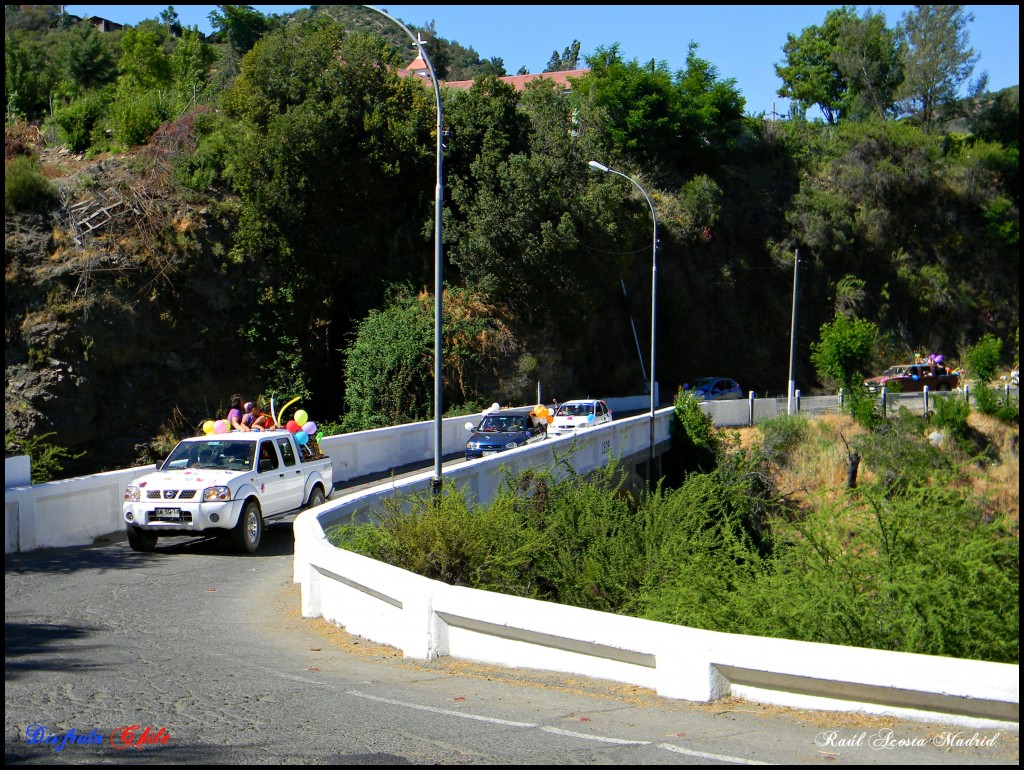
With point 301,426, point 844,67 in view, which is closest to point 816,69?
point 844,67

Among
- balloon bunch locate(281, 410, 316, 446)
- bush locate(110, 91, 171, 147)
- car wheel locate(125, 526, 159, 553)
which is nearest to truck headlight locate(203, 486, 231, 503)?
car wheel locate(125, 526, 159, 553)

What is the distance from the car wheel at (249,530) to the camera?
48.6ft

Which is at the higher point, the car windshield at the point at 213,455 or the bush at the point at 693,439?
the car windshield at the point at 213,455

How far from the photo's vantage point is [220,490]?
1450cm

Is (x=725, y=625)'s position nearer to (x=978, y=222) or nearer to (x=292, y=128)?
(x=292, y=128)

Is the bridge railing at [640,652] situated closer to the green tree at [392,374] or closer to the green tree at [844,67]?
the green tree at [392,374]

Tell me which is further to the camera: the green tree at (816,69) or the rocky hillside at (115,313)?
the green tree at (816,69)

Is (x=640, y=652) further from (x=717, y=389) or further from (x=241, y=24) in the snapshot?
(x=241, y=24)

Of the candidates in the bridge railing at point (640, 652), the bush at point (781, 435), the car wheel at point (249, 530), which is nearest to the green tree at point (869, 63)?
the bush at point (781, 435)

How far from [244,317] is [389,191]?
28.4 feet

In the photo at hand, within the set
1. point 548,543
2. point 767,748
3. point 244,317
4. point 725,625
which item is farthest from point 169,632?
point 244,317

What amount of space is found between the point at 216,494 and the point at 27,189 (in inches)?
1266

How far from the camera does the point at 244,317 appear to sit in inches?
1711

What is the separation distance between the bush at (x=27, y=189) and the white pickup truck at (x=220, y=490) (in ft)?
98.4
